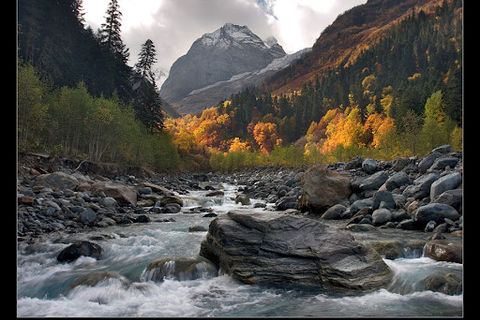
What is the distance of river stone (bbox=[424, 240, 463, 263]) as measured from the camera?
717 cm

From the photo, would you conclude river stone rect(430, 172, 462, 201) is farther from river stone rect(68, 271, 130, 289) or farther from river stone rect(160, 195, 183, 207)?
river stone rect(160, 195, 183, 207)

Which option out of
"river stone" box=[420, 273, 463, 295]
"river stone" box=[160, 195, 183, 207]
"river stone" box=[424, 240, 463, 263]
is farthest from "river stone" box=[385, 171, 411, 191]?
"river stone" box=[160, 195, 183, 207]

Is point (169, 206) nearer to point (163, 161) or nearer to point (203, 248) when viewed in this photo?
point (203, 248)

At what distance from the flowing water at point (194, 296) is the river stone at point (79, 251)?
0.15m

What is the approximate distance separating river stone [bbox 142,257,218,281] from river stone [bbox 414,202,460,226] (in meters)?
8.53

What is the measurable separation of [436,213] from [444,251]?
4.41 metres

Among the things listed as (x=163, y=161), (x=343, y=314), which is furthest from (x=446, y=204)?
(x=163, y=161)

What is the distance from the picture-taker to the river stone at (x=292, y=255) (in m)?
6.25

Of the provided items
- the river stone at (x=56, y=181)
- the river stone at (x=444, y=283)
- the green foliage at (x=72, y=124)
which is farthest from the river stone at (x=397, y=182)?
the green foliage at (x=72, y=124)

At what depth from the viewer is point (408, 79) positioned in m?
109

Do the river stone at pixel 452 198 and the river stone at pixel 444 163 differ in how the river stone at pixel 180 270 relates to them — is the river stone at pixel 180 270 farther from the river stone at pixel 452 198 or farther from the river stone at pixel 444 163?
the river stone at pixel 444 163

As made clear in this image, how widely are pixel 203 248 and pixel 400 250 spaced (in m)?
5.41

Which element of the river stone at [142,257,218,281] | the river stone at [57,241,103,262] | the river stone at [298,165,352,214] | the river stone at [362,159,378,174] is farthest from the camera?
the river stone at [362,159,378,174]
